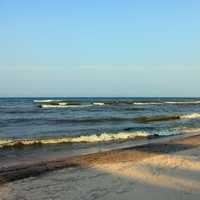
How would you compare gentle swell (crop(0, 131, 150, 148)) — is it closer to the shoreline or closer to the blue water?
the blue water

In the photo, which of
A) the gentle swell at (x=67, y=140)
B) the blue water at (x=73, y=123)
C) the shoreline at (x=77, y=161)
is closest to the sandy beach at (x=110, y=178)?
the shoreline at (x=77, y=161)

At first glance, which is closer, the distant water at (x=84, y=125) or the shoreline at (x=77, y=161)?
the shoreline at (x=77, y=161)

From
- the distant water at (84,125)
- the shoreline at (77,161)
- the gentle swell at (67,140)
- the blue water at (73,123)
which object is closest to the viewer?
the shoreline at (77,161)

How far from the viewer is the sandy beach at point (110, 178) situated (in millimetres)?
7358

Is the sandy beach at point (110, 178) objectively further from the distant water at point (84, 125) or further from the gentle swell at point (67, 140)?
the distant water at point (84, 125)

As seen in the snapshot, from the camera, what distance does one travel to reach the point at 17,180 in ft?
29.3

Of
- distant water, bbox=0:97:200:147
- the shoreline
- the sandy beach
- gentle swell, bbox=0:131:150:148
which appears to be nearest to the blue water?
distant water, bbox=0:97:200:147

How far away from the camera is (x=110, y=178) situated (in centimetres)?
865

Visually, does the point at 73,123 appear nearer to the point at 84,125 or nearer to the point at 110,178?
the point at 84,125

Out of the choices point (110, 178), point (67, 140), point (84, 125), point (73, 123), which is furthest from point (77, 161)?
point (73, 123)

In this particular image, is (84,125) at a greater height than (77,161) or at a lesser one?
lesser

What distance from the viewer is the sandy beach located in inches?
290

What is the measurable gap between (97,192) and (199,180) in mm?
2095

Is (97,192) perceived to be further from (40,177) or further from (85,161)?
(85,161)
